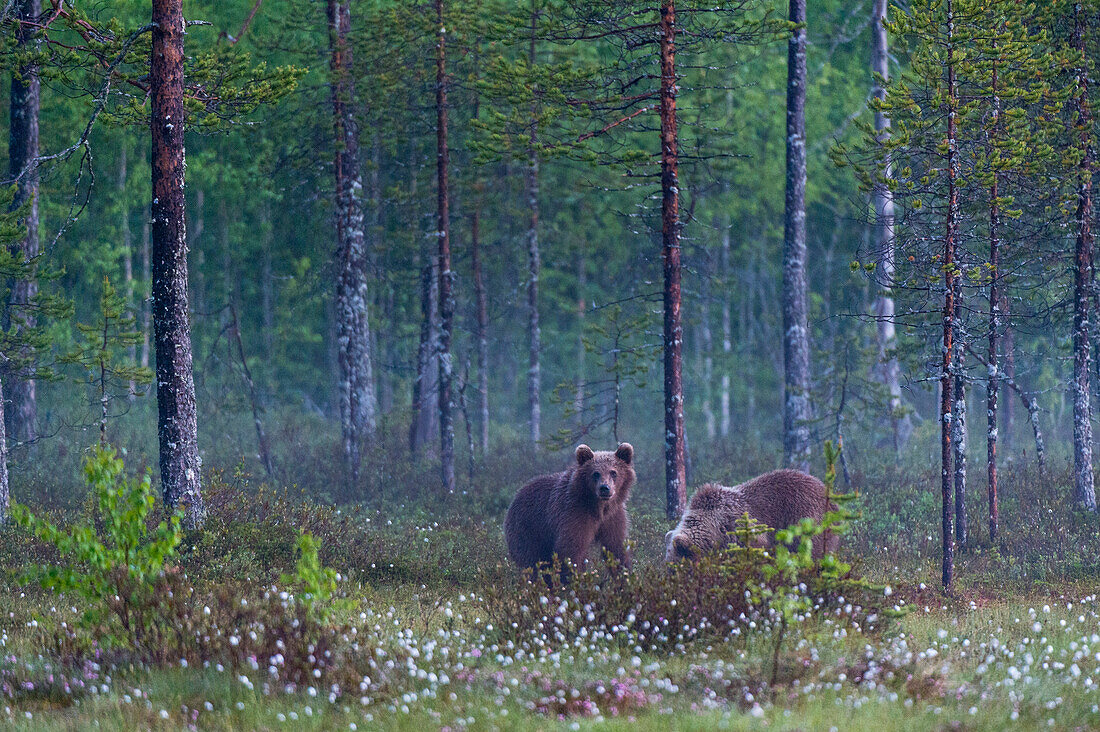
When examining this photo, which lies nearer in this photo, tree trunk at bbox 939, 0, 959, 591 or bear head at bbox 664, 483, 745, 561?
bear head at bbox 664, 483, 745, 561

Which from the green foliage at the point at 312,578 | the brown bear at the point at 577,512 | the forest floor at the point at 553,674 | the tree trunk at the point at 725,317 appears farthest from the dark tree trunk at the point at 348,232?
the tree trunk at the point at 725,317

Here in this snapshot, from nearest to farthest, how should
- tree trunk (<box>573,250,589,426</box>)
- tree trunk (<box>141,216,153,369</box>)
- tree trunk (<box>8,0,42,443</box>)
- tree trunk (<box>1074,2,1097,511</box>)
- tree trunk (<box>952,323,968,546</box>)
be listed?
tree trunk (<box>952,323,968,546</box>) → tree trunk (<box>1074,2,1097,511</box>) → tree trunk (<box>8,0,42,443</box>) → tree trunk (<box>141,216,153,369</box>) → tree trunk (<box>573,250,589,426</box>)

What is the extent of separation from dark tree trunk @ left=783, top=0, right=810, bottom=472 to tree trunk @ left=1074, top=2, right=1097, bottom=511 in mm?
5118

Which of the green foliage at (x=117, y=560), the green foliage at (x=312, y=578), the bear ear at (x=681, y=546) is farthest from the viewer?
the bear ear at (x=681, y=546)

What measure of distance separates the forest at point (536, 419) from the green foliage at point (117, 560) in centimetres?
4

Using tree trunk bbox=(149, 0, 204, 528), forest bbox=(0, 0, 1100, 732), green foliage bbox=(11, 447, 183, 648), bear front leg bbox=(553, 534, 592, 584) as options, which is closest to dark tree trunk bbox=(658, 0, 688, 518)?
forest bbox=(0, 0, 1100, 732)

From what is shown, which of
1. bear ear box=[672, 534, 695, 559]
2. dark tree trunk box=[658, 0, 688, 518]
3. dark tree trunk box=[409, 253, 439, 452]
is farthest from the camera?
dark tree trunk box=[409, 253, 439, 452]

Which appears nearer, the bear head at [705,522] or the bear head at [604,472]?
the bear head at [705,522]

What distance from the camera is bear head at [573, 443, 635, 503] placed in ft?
41.5

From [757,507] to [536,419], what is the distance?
50.9ft

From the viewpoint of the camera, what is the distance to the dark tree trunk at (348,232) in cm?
2253

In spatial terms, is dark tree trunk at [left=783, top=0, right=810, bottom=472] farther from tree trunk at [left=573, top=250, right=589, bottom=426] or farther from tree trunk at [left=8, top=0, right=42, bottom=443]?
tree trunk at [left=8, top=0, right=42, bottom=443]

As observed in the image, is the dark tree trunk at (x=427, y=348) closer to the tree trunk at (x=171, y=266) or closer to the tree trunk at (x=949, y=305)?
the tree trunk at (x=171, y=266)

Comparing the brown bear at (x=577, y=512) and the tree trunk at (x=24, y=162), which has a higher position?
the tree trunk at (x=24, y=162)
